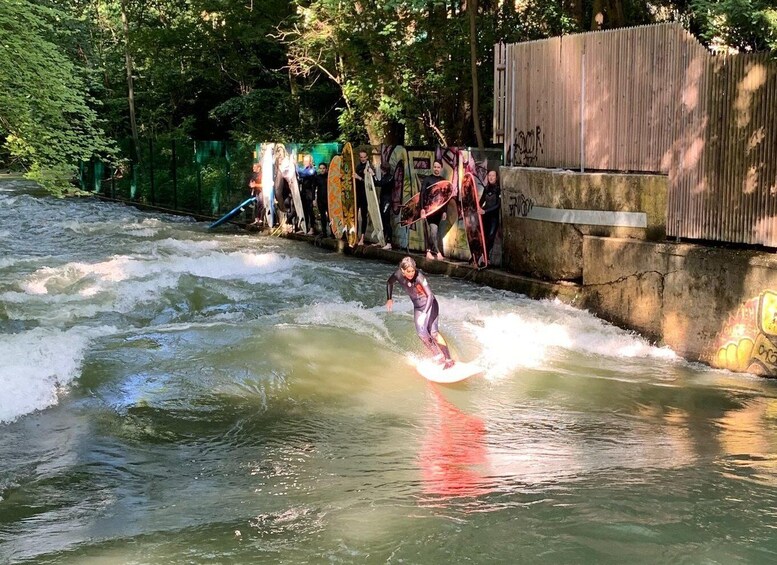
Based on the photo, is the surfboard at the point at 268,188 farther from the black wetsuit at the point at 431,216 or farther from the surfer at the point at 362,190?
the black wetsuit at the point at 431,216

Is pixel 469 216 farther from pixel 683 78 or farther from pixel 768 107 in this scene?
pixel 768 107

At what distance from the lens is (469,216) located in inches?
645

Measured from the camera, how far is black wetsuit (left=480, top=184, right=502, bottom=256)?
15.9 meters

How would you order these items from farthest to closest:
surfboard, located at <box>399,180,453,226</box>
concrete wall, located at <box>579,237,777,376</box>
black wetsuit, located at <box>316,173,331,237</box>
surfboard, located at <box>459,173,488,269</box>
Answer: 1. black wetsuit, located at <box>316,173,331,237</box>
2. surfboard, located at <box>399,180,453,226</box>
3. surfboard, located at <box>459,173,488,269</box>
4. concrete wall, located at <box>579,237,777,376</box>

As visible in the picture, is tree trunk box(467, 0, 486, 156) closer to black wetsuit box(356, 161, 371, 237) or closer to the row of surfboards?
the row of surfboards

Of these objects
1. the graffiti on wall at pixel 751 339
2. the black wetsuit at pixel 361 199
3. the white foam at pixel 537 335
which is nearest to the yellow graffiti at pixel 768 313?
the graffiti on wall at pixel 751 339

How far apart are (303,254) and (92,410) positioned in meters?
11.1

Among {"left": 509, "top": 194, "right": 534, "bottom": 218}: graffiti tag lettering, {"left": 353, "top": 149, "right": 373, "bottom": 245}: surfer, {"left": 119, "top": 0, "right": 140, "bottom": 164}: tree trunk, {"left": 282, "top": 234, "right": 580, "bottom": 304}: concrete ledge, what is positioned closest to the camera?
{"left": 282, "top": 234, "right": 580, "bottom": 304}: concrete ledge

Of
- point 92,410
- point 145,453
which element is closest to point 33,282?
point 92,410

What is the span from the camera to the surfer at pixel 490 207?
15875 mm

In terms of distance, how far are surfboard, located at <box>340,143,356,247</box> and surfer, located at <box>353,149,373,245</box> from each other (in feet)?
0.40

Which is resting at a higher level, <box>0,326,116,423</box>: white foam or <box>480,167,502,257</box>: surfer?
A: <box>480,167,502,257</box>: surfer

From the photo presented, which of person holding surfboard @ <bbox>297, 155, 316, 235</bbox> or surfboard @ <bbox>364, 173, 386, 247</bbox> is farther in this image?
person holding surfboard @ <bbox>297, 155, 316, 235</bbox>

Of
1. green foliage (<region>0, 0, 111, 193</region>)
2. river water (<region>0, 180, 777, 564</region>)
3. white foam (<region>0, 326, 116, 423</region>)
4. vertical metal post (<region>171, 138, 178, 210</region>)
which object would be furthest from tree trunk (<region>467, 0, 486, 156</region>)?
vertical metal post (<region>171, 138, 178, 210</region>)
